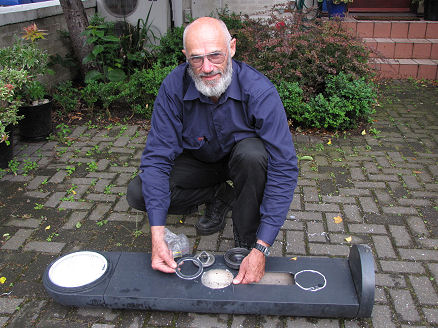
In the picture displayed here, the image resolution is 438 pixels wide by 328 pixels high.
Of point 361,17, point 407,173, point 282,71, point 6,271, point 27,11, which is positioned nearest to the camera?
point 6,271

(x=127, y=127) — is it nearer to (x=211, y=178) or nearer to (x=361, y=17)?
(x=211, y=178)

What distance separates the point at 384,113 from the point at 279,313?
362 cm

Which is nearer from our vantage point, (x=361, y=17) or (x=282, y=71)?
(x=282, y=71)

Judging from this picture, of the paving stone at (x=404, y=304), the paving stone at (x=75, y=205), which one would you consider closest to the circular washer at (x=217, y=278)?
the paving stone at (x=404, y=304)

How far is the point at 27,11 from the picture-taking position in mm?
4879

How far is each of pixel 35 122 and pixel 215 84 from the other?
8.69ft

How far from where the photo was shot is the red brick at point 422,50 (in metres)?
6.21

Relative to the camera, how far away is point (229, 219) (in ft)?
9.90

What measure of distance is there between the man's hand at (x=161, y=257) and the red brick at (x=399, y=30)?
5747mm

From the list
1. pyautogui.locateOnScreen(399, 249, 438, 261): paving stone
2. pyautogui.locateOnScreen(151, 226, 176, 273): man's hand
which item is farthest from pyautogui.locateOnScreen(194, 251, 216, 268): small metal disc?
pyautogui.locateOnScreen(399, 249, 438, 261): paving stone

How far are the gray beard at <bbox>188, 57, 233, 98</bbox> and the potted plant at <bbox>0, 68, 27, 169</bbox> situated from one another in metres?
1.89

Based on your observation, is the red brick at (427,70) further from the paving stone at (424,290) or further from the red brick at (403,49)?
the paving stone at (424,290)

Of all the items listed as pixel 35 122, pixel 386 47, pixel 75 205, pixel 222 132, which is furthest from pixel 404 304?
A: pixel 386 47

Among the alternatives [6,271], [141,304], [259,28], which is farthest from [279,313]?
[259,28]
